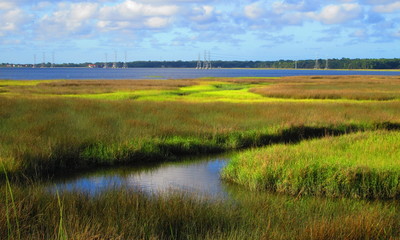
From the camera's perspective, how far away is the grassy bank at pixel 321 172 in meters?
11.9

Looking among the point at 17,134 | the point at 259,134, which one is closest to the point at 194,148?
the point at 259,134

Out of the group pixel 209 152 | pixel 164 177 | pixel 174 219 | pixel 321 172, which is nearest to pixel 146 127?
pixel 209 152

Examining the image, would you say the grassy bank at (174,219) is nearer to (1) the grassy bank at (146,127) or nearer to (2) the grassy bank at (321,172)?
(2) the grassy bank at (321,172)

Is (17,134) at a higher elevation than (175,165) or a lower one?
higher

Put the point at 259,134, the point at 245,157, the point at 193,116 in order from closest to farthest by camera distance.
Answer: the point at 245,157 → the point at 259,134 → the point at 193,116

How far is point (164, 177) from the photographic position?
14.4m

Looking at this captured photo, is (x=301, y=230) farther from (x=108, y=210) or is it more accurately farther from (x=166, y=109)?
(x=166, y=109)

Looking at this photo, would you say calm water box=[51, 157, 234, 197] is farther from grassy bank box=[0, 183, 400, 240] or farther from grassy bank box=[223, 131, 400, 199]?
grassy bank box=[0, 183, 400, 240]

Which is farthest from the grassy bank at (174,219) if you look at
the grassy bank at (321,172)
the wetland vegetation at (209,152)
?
the grassy bank at (321,172)

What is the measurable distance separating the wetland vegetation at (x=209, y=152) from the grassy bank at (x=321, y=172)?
0.11 ft

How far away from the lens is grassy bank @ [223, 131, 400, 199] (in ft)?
39.0

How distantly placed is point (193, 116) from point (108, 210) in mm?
15543

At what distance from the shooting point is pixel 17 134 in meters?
16.0

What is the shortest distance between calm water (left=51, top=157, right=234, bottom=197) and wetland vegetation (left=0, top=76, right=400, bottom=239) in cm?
73
